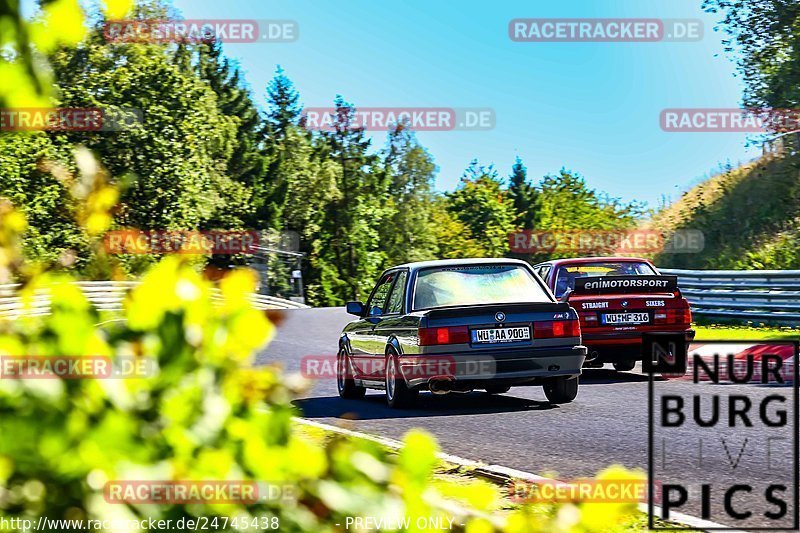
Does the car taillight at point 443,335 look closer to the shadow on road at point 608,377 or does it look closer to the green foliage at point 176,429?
the shadow on road at point 608,377

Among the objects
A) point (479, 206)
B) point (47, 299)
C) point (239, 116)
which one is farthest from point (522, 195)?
point (47, 299)

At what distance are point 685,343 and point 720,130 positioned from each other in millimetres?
11900

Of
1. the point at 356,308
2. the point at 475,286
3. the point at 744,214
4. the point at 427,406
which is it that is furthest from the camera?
the point at 744,214

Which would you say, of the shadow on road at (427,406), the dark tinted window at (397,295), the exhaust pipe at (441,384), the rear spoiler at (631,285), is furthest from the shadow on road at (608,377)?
the exhaust pipe at (441,384)

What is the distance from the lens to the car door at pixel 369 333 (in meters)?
13.5

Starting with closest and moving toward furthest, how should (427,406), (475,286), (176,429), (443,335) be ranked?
(176,429) → (443,335) → (475,286) → (427,406)

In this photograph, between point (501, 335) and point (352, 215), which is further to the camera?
point (352, 215)

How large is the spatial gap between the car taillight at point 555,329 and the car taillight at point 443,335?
0.74 m

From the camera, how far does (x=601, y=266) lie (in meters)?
17.0

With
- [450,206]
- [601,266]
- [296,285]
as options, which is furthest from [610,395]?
[450,206]

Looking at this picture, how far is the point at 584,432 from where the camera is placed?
10094mm

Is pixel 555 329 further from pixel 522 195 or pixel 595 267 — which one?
pixel 522 195

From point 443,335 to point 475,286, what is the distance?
3.36ft

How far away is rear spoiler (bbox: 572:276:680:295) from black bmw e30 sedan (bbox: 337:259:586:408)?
9.87 ft
